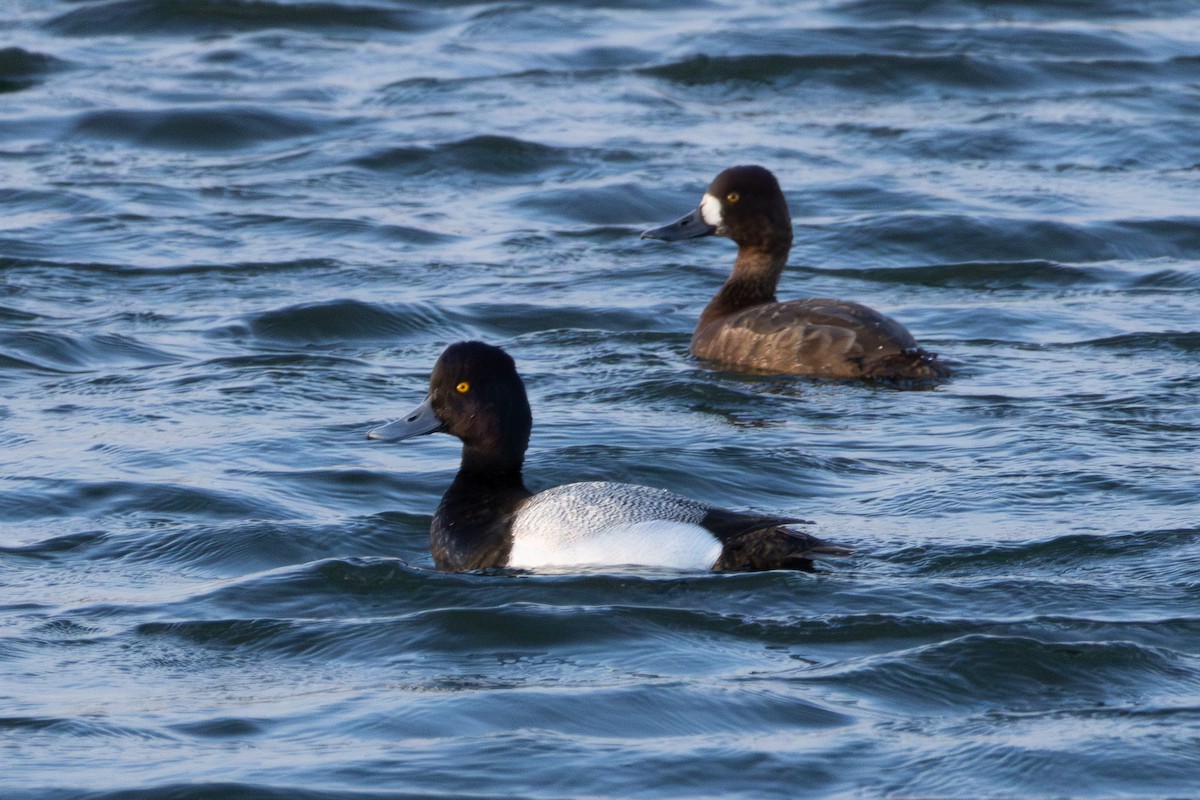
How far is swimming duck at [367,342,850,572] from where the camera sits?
7688mm

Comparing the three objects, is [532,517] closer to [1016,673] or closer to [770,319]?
[1016,673]

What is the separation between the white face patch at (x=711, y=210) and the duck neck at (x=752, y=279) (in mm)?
296

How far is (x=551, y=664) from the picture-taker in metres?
7.18

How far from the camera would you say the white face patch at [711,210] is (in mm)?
12648

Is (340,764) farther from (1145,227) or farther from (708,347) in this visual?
(1145,227)

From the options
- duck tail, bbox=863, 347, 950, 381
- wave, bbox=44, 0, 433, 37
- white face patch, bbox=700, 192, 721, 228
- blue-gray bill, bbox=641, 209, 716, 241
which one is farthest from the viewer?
wave, bbox=44, 0, 433, 37

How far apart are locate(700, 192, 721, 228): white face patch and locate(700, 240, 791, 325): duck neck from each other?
0.97 feet

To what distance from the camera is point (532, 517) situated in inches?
309

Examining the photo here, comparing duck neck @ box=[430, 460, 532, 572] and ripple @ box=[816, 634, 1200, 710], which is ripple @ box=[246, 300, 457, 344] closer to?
duck neck @ box=[430, 460, 532, 572]

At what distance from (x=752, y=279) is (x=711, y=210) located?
591mm

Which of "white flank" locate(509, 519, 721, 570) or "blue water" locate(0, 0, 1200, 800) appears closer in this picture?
"blue water" locate(0, 0, 1200, 800)

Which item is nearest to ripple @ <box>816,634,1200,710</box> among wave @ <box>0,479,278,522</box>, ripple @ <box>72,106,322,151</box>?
wave @ <box>0,479,278,522</box>

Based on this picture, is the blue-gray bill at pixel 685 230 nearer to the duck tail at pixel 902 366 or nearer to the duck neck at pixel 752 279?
the duck neck at pixel 752 279

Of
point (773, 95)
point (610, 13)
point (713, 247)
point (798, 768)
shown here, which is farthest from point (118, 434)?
point (610, 13)
